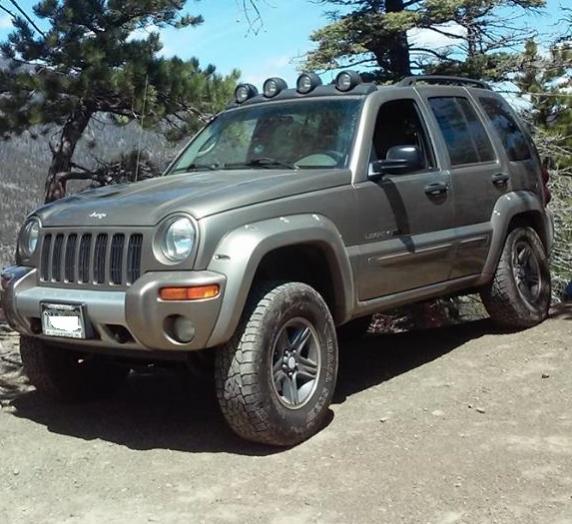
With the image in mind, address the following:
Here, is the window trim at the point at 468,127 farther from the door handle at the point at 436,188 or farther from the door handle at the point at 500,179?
the door handle at the point at 436,188

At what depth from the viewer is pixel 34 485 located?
4.42 metres

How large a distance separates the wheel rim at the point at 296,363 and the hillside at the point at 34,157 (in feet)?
19.7

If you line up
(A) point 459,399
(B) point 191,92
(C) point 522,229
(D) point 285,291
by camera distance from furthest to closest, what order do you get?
(B) point 191,92 < (C) point 522,229 < (A) point 459,399 < (D) point 285,291

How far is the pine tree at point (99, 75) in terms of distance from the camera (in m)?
10.6

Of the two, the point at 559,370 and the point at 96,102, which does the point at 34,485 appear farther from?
the point at 96,102

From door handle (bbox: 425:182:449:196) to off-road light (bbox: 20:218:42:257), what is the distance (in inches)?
99.3

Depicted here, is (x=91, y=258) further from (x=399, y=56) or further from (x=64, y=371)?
(x=399, y=56)

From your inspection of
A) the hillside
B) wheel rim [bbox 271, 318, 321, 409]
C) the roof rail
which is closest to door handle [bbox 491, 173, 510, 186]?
the roof rail

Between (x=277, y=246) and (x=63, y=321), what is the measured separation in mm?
1225

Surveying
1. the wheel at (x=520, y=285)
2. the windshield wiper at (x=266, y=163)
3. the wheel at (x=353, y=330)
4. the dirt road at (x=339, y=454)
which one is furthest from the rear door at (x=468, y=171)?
the windshield wiper at (x=266, y=163)

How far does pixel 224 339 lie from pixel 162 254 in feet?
1.78

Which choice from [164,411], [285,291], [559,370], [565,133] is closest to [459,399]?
[559,370]

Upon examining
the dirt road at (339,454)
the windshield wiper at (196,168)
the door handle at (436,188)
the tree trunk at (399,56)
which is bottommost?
the dirt road at (339,454)

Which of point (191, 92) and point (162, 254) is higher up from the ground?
point (191, 92)
